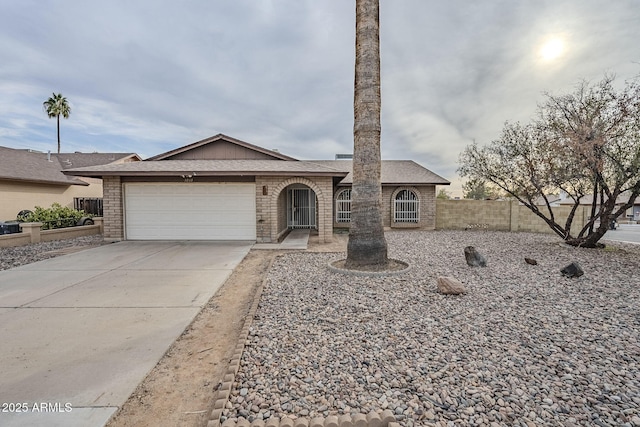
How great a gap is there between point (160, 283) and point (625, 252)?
13408mm

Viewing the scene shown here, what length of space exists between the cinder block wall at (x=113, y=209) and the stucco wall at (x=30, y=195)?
825cm

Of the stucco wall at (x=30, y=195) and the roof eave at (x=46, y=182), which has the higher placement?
the roof eave at (x=46, y=182)

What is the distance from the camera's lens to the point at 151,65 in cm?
1224

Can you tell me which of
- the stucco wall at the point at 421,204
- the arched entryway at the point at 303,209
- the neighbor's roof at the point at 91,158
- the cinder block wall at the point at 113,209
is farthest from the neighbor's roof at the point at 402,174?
the neighbor's roof at the point at 91,158

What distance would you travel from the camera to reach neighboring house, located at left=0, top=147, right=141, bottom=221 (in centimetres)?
1455

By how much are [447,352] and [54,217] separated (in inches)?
607

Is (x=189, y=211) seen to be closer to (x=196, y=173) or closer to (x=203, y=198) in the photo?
(x=203, y=198)

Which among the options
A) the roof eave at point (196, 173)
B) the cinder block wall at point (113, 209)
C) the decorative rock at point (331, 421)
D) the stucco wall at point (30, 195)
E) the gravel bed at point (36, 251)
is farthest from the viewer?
the stucco wall at point (30, 195)

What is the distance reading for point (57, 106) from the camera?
Result: 3369 centimetres

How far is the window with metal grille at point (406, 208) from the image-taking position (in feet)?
52.1

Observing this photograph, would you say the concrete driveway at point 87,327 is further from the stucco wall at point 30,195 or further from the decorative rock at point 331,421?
the stucco wall at point 30,195

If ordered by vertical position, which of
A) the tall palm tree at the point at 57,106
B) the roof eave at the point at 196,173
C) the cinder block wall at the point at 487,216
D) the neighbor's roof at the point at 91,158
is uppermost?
the tall palm tree at the point at 57,106

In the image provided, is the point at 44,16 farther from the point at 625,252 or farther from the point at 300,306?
the point at 625,252

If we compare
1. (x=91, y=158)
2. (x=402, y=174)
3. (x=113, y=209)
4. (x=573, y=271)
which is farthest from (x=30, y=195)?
(x=573, y=271)
